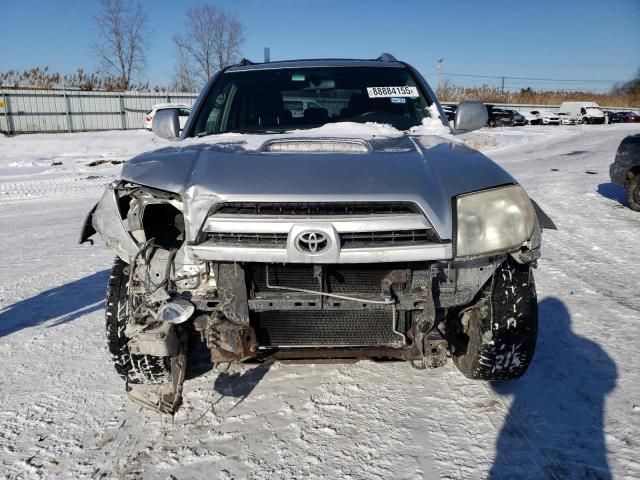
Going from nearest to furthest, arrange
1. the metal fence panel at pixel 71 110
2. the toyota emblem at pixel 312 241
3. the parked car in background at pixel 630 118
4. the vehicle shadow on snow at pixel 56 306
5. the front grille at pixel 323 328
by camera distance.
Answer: the toyota emblem at pixel 312 241 → the front grille at pixel 323 328 → the vehicle shadow on snow at pixel 56 306 → the metal fence panel at pixel 71 110 → the parked car in background at pixel 630 118

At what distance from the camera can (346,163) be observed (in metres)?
2.30

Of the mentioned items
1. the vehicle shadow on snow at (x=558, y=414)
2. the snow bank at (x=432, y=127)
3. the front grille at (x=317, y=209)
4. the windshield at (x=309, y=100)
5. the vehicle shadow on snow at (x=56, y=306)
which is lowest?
the vehicle shadow on snow at (x=56, y=306)

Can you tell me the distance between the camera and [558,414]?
2.50m

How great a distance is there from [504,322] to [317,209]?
3.48 ft

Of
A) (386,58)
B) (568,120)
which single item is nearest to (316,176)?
(386,58)

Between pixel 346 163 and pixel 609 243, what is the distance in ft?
15.9

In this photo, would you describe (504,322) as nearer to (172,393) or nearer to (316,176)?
(316,176)

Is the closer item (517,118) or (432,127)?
(432,127)

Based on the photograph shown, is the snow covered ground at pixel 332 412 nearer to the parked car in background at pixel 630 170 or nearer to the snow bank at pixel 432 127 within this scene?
the snow bank at pixel 432 127

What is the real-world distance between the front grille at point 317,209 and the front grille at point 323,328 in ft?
1.57

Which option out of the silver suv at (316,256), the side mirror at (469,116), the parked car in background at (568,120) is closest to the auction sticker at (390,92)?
the side mirror at (469,116)

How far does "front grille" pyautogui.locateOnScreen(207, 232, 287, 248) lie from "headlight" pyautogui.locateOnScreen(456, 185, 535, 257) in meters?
0.76

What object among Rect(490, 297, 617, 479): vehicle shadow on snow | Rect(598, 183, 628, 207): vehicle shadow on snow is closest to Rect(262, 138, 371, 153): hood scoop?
Rect(490, 297, 617, 479): vehicle shadow on snow

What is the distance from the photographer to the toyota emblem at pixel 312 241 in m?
2.04
